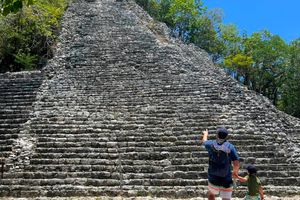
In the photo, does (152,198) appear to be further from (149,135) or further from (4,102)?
(4,102)

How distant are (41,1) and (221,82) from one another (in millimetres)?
11393

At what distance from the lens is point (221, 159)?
4.85 metres

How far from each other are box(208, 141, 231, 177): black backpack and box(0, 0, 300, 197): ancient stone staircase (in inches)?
73.8

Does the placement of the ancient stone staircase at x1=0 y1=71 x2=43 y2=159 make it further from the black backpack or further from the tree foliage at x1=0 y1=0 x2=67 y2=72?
the black backpack

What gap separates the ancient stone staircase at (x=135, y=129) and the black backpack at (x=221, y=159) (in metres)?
1.88

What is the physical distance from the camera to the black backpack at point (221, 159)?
484cm

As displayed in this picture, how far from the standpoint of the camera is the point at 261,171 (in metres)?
7.12

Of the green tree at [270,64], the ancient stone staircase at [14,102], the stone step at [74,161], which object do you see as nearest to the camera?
the stone step at [74,161]

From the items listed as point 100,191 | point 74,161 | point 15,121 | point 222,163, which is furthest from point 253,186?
point 15,121

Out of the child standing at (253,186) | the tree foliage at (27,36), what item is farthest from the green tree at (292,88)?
the child standing at (253,186)

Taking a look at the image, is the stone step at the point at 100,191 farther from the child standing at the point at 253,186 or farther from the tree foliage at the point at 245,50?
the tree foliage at the point at 245,50

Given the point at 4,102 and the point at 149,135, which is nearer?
the point at 149,135

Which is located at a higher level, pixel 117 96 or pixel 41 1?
pixel 41 1

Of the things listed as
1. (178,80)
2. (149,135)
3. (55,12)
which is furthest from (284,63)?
(149,135)
